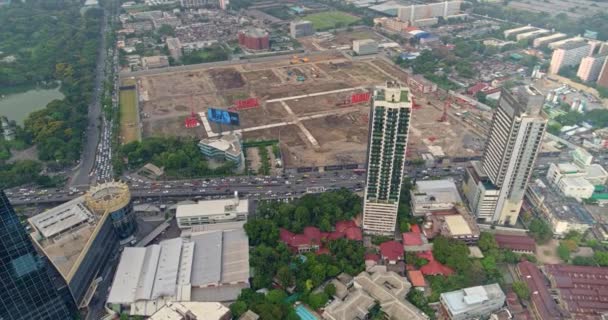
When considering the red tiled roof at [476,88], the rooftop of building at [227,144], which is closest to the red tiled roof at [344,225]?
the rooftop of building at [227,144]

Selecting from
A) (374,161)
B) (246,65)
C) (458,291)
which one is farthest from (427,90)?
(458,291)

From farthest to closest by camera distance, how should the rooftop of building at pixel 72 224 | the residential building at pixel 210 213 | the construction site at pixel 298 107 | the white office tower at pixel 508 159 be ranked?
the construction site at pixel 298 107 → the residential building at pixel 210 213 → the white office tower at pixel 508 159 → the rooftop of building at pixel 72 224

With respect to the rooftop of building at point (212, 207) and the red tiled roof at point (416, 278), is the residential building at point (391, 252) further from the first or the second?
the rooftop of building at point (212, 207)

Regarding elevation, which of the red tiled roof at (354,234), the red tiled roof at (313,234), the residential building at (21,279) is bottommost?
the red tiled roof at (354,234)

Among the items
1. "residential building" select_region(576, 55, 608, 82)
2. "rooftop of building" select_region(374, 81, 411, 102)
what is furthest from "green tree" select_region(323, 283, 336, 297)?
"residential building" select_region(576, 55, 608, 82)

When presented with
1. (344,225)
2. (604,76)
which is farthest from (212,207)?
(604,76)

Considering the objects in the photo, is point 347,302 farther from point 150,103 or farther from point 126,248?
point 150,103
